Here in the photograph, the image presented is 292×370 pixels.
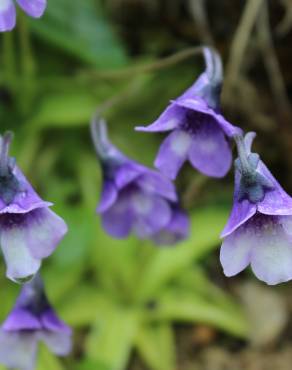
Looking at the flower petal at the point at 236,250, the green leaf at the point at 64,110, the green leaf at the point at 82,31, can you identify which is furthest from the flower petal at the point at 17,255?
the green leaf at the point at 82,31

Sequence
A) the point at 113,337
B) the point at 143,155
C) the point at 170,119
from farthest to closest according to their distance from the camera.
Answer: the point at 143,155, the point at 113,337, the point at 170,119

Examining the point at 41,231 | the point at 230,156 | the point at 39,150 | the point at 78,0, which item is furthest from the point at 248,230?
the point at 78,0

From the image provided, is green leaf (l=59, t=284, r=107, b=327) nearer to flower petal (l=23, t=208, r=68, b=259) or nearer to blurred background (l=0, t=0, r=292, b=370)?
blurred background (l=0, t=0, r=292, b=370)

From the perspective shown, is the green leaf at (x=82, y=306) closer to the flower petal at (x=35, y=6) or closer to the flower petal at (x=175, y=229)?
the flower petal at (x=175, y=229)

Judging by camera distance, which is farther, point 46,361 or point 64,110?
point 64,110

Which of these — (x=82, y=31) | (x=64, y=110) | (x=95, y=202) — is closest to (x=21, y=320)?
(x=95, y=202)

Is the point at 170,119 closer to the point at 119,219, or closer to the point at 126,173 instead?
the point at 126,173

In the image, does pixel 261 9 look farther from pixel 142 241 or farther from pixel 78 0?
pixel 142 241
